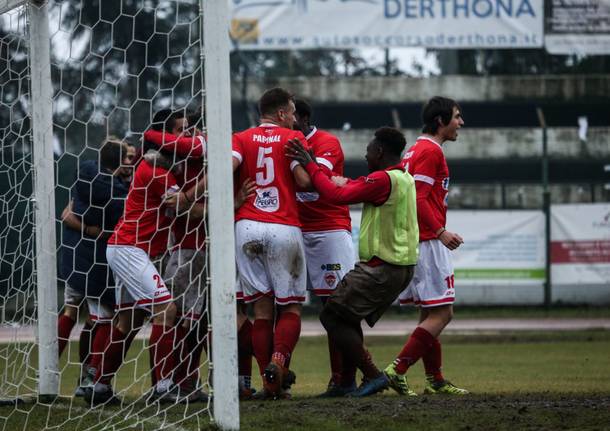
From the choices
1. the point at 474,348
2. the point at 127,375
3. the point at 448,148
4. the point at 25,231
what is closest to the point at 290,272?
the point at 25,231

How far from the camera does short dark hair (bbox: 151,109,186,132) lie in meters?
8.23

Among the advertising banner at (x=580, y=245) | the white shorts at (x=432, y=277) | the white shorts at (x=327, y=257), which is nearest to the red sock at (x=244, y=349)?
the white shorts at (x=327, y=257)

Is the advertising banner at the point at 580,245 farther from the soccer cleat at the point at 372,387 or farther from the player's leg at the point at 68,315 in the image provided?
the soccer cleat at the point at 372,387

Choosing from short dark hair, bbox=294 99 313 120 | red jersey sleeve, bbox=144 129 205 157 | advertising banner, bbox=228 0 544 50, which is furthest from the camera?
advertising banner, bbox=228 0 544 50

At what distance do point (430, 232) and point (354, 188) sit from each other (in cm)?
118

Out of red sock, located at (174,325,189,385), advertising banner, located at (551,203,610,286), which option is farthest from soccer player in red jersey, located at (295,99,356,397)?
advertising banner, located at (551,203,610,286)

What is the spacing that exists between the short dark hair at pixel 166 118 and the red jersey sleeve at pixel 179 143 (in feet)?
1.03

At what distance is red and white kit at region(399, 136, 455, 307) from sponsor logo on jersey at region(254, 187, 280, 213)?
1324mm

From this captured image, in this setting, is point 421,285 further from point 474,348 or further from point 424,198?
point 474,348

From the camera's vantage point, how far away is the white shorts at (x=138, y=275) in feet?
26.4

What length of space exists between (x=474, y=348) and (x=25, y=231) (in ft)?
31.6

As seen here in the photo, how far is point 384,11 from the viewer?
1109 inches

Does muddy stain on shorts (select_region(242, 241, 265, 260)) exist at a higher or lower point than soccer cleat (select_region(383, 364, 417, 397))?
A: higher

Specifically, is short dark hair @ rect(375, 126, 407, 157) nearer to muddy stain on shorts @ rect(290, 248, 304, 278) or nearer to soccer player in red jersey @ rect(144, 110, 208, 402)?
muddy stain on shorts @ rect(290, 248, 304, 278)
